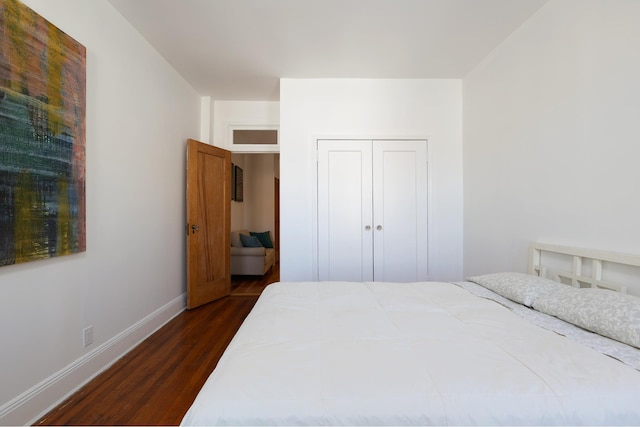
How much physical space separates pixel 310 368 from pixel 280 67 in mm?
2919

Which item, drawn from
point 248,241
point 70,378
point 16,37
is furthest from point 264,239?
point 16,37

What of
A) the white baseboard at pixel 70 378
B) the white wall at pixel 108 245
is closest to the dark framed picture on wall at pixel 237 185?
the white wall at pixel 108 245

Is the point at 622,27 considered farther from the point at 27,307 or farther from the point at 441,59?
the point at 27,307

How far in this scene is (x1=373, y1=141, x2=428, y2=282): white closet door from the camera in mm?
3195

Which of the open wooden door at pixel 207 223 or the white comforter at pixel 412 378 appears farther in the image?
the open wooden door at pixel 207 223

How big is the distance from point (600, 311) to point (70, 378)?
286cm

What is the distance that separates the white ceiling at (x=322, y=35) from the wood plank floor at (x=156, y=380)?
8.76 ft

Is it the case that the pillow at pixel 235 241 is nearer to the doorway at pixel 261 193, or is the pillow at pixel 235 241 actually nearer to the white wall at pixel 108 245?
the doorway at pixel 261 193

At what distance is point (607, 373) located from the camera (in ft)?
2.76

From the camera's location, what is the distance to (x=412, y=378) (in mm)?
823

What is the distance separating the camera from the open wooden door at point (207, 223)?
3.18 meters

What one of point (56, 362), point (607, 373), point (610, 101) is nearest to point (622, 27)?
point (610, 101)

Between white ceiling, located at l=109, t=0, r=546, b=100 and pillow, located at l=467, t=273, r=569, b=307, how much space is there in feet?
6.54

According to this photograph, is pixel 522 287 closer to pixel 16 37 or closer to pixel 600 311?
pixel 600 311
